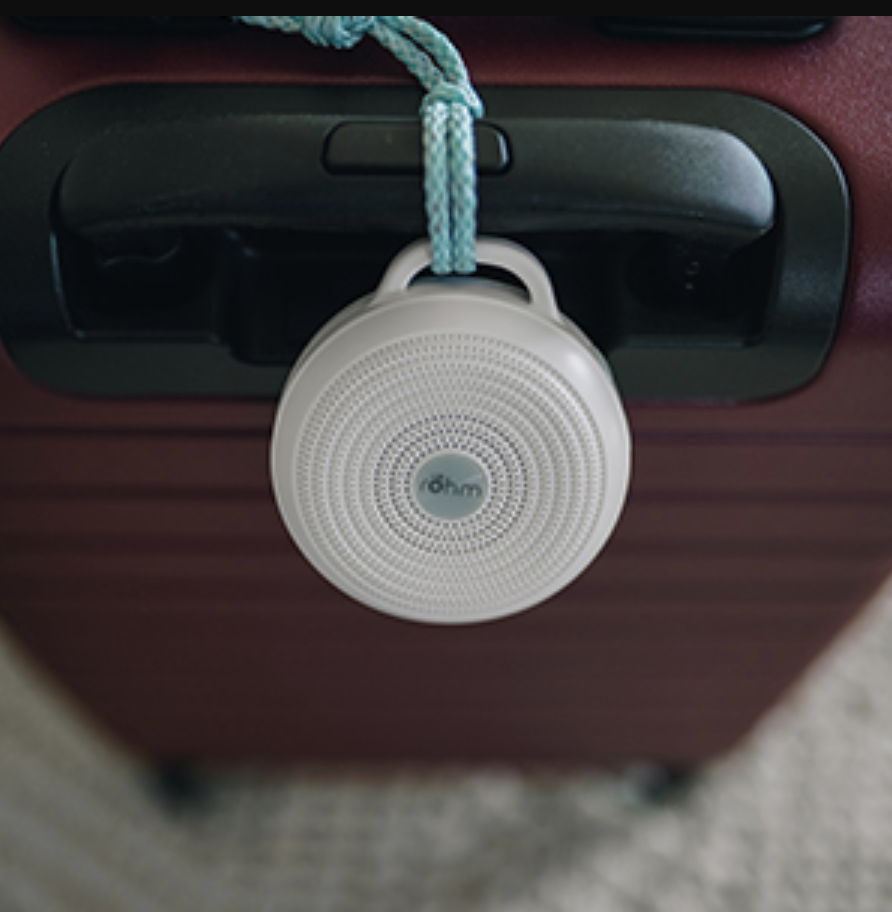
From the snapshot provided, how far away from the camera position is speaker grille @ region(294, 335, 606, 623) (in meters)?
0.36

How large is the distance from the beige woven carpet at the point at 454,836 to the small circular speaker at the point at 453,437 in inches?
16.6

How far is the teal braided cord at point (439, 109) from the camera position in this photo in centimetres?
34

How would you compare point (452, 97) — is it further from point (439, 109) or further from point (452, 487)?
point (452, 487)

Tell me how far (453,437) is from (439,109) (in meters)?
0.12

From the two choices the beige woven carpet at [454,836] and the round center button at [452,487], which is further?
the beige woven carpet at [454,836]

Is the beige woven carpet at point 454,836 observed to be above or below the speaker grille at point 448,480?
below

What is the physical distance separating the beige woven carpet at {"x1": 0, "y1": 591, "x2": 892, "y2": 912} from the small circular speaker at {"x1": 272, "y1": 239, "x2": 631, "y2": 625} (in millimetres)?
423

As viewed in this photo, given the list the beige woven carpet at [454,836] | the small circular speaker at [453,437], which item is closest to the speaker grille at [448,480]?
the small circular speaker at [453,437]

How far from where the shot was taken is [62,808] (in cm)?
78

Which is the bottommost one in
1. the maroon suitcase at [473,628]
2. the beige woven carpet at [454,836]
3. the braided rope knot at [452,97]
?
the beige woven carpet at [454,836]

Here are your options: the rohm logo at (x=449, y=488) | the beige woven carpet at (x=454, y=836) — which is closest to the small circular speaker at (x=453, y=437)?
the rohm logo at (x=449, y=488)

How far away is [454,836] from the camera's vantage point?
2.51ft

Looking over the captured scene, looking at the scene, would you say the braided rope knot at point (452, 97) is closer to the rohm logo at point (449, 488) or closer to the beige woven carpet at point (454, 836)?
the rohm logo at point (449, 488)

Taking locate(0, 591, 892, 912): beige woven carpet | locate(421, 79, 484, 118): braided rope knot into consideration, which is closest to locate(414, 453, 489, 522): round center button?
locate(421, 79, 484, 118): braided rope knot
